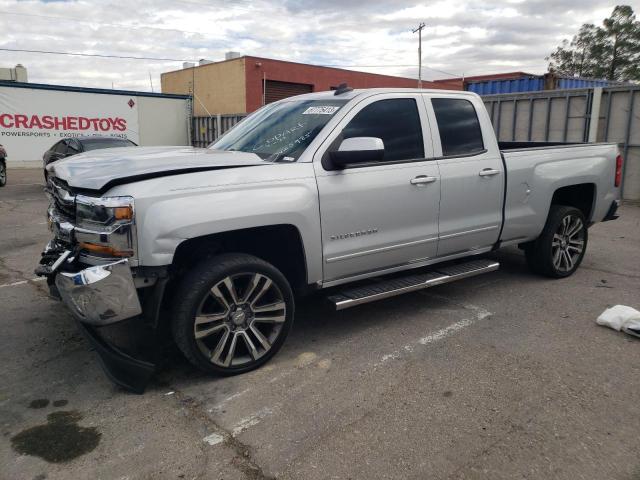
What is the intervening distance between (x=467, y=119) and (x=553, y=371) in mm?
2429

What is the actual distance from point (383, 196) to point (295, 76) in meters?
25.8

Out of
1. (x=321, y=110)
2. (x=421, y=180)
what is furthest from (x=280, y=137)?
(x=421, y=180)

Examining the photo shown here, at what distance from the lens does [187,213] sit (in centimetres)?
330

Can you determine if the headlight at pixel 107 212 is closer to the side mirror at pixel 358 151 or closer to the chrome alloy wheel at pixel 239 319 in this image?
the chrome alloy wheel at pixel 239 319

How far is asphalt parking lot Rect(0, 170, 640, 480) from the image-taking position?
9.07 feet

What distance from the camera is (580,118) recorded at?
483 inches

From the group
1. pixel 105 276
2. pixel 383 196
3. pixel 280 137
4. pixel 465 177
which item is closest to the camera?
pixel 105 276

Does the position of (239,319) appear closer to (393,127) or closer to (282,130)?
(282,130)

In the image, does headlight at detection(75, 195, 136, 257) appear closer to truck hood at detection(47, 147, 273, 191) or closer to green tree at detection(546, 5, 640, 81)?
truck hood at detection(47, 147, 273, 191)

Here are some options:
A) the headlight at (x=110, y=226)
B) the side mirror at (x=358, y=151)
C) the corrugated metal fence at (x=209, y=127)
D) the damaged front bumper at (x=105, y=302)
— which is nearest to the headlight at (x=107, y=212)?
the headlight at (x=110, y=226)

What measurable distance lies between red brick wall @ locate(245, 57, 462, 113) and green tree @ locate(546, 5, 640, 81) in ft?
82.9

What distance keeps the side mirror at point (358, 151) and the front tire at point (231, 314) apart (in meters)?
0.94

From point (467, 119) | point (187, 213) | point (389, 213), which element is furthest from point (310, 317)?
point (467, 119)

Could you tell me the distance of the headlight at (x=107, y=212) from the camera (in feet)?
10.3
